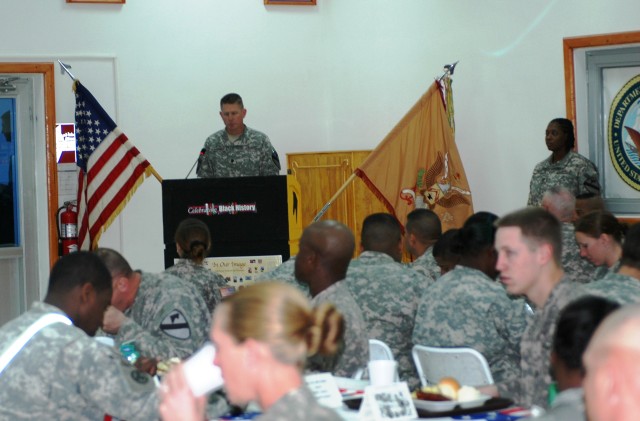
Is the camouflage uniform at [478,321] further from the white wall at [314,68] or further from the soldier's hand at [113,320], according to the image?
the white wall at [314,68]

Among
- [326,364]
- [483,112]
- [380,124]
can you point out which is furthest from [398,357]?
[380,124]

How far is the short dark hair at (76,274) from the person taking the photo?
11.8 ft

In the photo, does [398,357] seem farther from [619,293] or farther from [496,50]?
[496,50]

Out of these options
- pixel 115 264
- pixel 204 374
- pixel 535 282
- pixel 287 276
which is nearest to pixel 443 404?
pixel 535 282

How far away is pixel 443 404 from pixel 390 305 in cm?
200

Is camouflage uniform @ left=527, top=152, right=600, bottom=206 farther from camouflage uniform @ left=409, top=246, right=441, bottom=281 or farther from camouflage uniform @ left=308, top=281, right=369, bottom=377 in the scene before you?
camouflage uniform @ left=308, top=281, right=369, bottom=377

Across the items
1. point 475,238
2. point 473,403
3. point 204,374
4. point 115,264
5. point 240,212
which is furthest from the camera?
point 240,212

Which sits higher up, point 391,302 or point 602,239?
point 602,239

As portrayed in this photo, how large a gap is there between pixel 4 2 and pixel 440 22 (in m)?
4.37

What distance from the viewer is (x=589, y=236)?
5.79 m

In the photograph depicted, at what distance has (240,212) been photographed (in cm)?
810

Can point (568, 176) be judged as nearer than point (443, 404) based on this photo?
No

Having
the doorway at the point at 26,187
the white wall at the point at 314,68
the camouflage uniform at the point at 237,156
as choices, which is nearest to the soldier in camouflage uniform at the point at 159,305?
the camouflage uniform at the point at 237,156

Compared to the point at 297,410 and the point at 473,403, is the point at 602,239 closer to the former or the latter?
the point at 473,403
